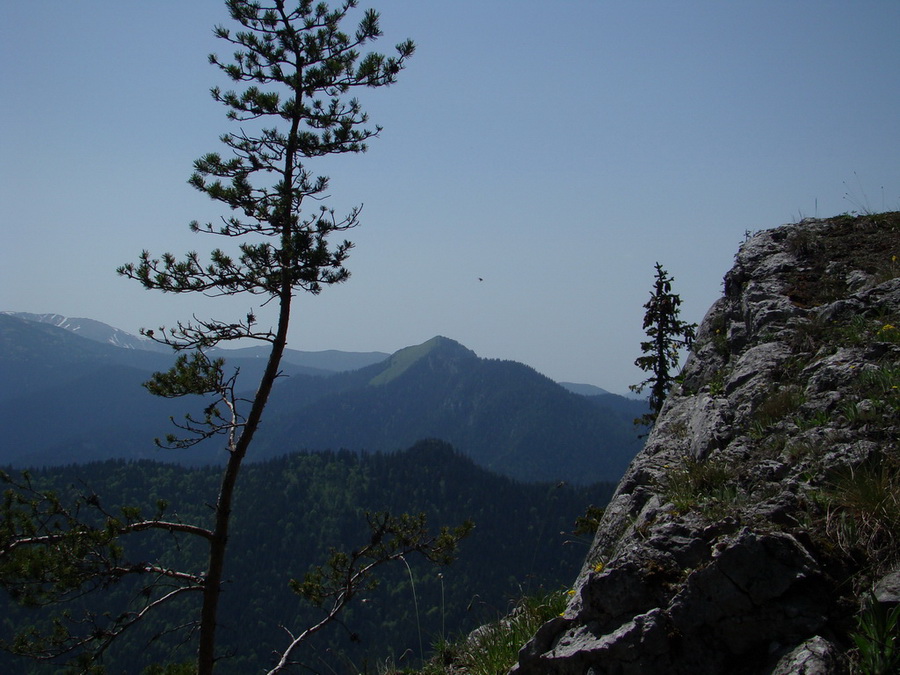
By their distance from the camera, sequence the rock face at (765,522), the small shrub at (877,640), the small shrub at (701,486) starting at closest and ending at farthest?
the small shrub at (877,640) → the rock face at (765,522) → the small shrub at (701,486)

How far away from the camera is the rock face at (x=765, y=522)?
12.9 feet

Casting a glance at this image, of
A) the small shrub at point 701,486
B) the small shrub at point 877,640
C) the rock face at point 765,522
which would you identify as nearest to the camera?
the small shrub at point 877,640

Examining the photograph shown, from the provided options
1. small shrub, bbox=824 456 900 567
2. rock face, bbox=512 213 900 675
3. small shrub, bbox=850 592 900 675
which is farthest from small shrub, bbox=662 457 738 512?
small shrub, bbox=850 592 900 675

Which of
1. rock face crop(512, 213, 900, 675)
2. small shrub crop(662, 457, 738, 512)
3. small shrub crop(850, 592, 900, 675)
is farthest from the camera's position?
small shrub crop(662, 457, 738, 512)

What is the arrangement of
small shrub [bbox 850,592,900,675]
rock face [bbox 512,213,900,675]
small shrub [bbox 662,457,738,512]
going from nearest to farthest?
small shrub [bbox 850,592,900,675] < rock face [bbox 512,213,900,675] < small shrub [bbox 662,457,738,512]

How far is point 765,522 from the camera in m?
4.55

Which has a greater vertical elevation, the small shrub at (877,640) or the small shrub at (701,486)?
the small shrub at (701,486)

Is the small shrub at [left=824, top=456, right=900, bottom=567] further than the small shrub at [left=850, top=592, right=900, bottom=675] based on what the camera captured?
Yes

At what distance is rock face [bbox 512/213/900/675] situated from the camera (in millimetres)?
3943

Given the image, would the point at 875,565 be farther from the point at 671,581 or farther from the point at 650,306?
the point at 650,306

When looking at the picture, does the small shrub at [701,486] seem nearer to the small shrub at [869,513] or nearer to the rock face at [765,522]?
the rock face at [765,522]

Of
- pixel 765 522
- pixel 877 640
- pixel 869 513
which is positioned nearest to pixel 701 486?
pixel 765 522

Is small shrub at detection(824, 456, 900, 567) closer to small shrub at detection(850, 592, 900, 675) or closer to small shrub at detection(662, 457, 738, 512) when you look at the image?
small shrub at detection(850, 592, 900, 675)

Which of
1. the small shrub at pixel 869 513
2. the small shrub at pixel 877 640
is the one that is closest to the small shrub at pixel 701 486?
the small shrub at pixel 869 513
